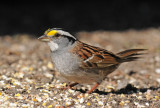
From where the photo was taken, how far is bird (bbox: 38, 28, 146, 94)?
162 inches

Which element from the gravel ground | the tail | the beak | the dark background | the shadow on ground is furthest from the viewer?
the dark background

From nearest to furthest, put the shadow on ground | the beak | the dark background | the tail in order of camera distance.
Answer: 1. the beak
2. the shadow on ground
3. the tail
4. the dark background

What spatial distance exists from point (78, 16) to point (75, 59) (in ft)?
18.9

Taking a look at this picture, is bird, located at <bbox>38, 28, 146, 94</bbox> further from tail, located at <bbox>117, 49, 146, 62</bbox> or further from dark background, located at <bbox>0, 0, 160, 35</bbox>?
dark background, located at <bbox>0, 0, 160, 35</bbox>

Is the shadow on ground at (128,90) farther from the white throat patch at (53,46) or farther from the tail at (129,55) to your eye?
the white throat patch at (53,46)

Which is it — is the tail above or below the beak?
below

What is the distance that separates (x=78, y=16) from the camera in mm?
9781

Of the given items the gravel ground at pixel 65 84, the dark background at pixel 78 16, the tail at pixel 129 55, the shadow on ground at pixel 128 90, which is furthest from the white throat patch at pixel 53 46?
the dark background at pixel 78 16

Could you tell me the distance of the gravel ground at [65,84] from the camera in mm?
4035

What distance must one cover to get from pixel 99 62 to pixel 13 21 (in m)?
5.43

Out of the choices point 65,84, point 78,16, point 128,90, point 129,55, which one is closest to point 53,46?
point 65,84

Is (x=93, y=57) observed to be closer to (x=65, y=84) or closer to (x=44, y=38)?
(x=65, y=84)

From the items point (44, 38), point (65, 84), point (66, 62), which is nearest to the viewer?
point (66, 62)

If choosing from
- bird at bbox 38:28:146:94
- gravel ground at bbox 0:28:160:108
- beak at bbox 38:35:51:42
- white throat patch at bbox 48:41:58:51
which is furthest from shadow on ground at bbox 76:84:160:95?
beak at bbox 38:35:51:42
